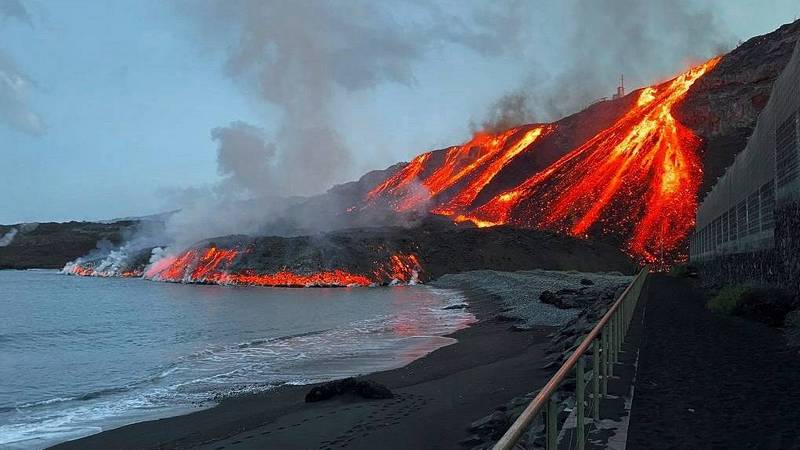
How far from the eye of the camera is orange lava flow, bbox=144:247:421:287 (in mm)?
101062

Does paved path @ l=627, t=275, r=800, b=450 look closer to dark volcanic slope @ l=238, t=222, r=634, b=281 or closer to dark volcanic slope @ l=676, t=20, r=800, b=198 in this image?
dark volcanic slope @ l=238, t=222, r=634, b=281

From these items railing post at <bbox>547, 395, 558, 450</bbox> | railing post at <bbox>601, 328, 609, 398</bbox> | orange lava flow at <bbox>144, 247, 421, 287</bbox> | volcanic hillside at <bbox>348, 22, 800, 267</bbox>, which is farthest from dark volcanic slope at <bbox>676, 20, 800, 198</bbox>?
railing post at <bbox>547, 395, 558, 450</bbox>

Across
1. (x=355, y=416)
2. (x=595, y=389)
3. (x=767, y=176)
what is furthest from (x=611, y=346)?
(x=767, y=176)

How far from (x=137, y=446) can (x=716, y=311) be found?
1841 cm

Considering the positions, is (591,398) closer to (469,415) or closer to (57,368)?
(469,415)

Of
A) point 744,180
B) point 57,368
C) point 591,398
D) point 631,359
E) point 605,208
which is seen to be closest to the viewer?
point 591,398

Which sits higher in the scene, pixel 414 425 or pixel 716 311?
pixel 716 311

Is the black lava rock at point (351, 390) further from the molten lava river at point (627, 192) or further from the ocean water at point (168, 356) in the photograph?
the molten lava river at point (627, 192)

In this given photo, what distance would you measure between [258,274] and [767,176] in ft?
308

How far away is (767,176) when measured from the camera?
791 inches

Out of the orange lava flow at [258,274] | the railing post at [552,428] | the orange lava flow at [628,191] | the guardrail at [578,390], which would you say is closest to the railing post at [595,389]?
the guardrail at [578,390]

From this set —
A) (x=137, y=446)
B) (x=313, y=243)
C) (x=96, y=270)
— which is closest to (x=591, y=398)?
(x=137, y=446)

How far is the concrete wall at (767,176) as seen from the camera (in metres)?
15.6

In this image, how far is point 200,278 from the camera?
112938 mm
